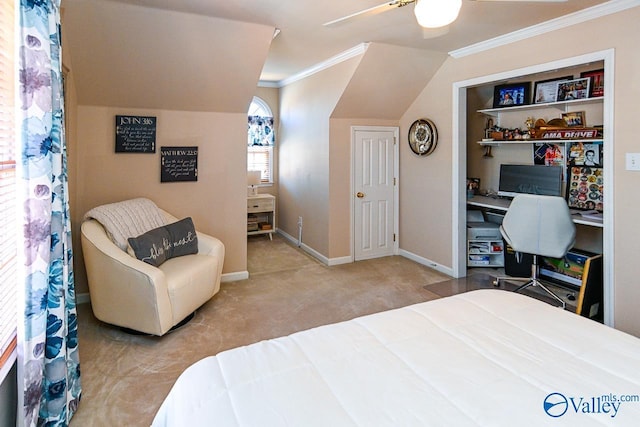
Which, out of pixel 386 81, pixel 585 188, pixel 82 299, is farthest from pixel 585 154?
pixel 82 299

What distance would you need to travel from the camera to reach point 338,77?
14.5ft

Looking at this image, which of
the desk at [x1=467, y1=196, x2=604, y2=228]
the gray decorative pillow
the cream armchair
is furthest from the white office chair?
the gray decorative pillow

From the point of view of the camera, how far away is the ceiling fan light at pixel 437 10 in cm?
173

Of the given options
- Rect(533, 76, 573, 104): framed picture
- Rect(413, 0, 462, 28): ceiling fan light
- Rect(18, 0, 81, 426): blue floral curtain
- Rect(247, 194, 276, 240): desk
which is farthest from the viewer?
Rect(247, 194, 276, 240): desk

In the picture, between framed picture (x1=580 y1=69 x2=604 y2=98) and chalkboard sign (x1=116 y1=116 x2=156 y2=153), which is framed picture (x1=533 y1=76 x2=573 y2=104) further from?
chalkboard sign (x1=116 y1=116 x2=156 y2=153)

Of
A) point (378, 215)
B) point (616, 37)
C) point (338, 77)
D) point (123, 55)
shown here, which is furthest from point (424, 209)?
point (123, 55)

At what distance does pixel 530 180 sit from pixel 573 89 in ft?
3.24

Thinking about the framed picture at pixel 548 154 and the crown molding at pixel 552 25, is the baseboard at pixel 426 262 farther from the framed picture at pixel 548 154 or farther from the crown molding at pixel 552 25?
the crown molding at pixel 552 25

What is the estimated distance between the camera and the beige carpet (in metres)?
2.12

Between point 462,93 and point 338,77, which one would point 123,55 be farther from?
point 462,93

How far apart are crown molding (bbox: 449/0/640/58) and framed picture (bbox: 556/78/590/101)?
0.76m

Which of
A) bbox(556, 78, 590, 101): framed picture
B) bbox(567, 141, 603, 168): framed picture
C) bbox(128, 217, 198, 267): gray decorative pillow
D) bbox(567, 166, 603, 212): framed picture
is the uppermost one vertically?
bbox(556, 78, 590, 101): framed picture

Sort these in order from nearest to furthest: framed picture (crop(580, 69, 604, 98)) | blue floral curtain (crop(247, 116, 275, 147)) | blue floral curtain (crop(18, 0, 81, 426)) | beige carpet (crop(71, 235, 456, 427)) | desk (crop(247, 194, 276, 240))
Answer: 1. blue floral curtain (crop(18, 0, 81, 426))
2. beige carpet (crop(71, 235, 456, 427))
3. framed picture (crop(580, 69, 604, 98))
4. desk (crop(247, 194, 276, 240))
5. blue floral curtain (crop(247, 116, 275, 147))

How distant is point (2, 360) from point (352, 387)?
131cm
